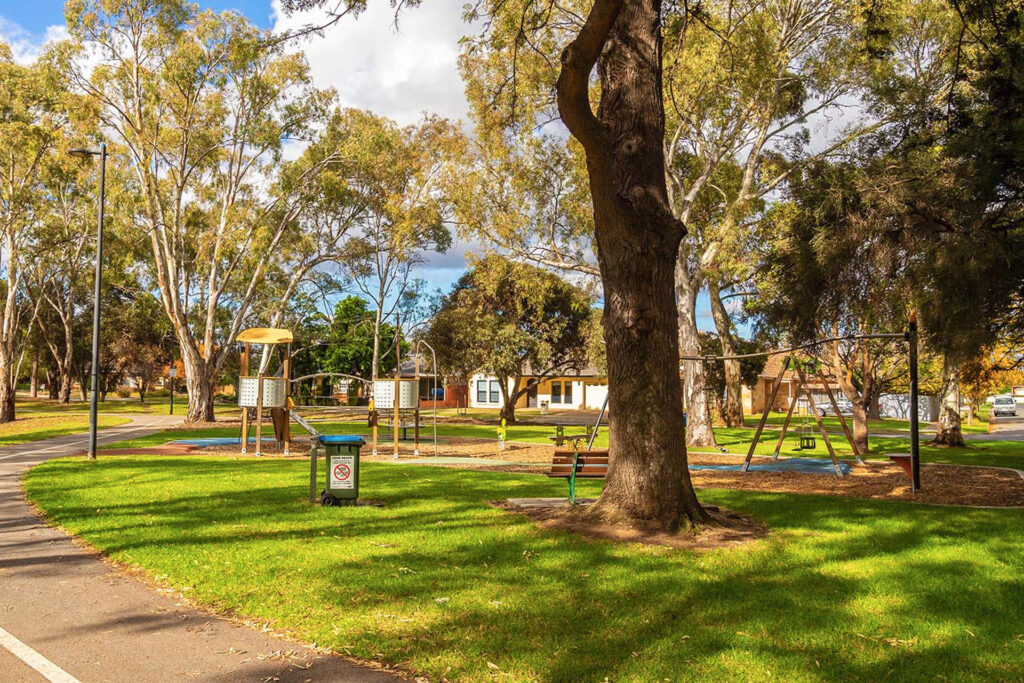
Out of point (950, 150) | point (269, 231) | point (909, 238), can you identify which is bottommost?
point (909, 238)

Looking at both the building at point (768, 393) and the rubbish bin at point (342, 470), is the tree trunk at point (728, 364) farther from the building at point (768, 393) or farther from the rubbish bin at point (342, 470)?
the rubbish bin at point (342, 470)

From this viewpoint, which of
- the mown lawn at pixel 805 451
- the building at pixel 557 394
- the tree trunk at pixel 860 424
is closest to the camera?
the mown lawn at pixel 805 451

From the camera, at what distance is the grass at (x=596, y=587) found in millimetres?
4746

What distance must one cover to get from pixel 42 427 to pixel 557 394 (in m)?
44.8

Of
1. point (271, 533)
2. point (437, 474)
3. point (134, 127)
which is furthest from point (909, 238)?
point (134, 127)

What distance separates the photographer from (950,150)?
12.4m

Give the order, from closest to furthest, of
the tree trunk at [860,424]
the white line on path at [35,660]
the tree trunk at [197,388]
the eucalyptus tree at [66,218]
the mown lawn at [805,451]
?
the white line on path at [35,660], the mown lawn at [805,451], the tree trunk at [860,424], the tree trunk at [197,388], the eucalyptus tree at [66,218]

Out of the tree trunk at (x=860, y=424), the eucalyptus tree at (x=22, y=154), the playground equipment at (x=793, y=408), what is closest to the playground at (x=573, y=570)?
the playground equipment at (x=793, y=408)

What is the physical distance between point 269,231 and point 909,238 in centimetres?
2751

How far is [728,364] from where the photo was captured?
37.4 metres

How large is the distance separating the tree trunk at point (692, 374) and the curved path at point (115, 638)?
18825 millimetres

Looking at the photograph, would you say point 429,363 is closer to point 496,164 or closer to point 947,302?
point 496,164

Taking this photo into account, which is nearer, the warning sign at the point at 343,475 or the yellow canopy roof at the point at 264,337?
the warning sign at the point at 343,475

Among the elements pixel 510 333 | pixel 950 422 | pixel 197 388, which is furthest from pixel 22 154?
pixel 950 422
